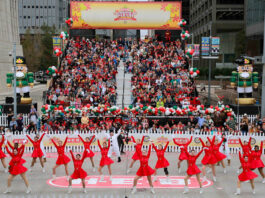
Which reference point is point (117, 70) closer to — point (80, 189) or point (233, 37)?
point (80, 189)

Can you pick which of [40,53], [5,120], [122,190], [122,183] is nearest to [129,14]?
[5,120]

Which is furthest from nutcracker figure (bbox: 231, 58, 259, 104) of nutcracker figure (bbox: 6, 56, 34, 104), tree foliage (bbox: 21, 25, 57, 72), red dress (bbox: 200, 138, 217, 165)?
tree foliage (bbox: 21, 25, 57, 72)

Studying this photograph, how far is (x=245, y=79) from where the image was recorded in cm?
2273

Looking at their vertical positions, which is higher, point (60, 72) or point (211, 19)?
point (211, 19)

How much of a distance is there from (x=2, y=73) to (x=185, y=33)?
23.8 m

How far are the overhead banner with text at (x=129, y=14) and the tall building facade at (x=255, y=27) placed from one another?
14.7 meters

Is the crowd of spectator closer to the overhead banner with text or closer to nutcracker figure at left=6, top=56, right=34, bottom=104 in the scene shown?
the overhead banner with text

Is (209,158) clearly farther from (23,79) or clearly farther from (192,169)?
(23,79)

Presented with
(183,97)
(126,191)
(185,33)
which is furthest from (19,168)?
(185,33)

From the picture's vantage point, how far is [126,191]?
11.4 metres

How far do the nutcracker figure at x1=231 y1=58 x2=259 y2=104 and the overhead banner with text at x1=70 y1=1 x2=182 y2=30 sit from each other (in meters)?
11.1

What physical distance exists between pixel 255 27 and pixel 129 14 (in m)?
19.8

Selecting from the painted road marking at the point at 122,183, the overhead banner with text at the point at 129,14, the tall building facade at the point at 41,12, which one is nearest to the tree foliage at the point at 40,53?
the overhead banner with text at the point at 129,14

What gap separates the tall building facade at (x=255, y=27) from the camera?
141 feet
